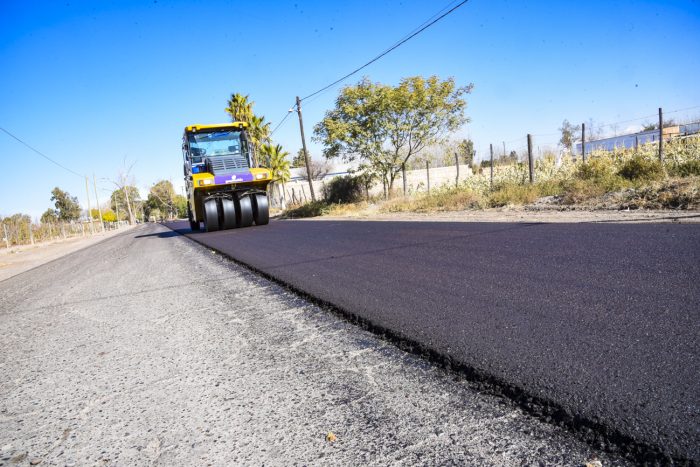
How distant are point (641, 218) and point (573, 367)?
670cm

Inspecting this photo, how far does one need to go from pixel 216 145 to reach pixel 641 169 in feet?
44.3

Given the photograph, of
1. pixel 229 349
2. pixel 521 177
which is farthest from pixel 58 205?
pixel 229 349

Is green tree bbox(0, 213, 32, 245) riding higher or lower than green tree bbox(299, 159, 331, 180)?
lower

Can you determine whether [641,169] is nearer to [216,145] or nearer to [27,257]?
[216,145]

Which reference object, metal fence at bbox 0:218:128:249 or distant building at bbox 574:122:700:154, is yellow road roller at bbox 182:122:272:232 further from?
metal fence at bbox 0:218:128:249

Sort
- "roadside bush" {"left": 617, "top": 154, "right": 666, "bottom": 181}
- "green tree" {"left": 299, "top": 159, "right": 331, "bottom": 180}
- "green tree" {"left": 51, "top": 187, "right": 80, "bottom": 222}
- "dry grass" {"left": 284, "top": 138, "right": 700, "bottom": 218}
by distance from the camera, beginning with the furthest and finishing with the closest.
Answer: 1. "green tree" {"left": 51, "top": 187, "right": 80, "bottom": 222}
2. "green tree" {"left": 299, "top": 159, "right": 331, "bottom": 180}
3. "roadside bush" {"left": 617, "top": 154, "right": 666, "bottom": 181}
4. "dry grass" {"left": 284, "top": 138, "right": 700, "bottom": 218}

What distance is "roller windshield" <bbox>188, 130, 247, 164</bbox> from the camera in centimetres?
1444

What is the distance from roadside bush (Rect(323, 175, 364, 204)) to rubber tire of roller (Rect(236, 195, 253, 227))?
10993 millimetres

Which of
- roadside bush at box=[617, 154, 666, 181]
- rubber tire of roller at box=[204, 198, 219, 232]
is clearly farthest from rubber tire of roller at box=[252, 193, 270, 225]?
roadside bush at box=[617, 154, 666, 181]

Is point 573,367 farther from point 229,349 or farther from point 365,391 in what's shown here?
point 229,349

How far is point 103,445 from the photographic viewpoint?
70.3 inches

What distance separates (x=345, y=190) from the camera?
27.0 meters

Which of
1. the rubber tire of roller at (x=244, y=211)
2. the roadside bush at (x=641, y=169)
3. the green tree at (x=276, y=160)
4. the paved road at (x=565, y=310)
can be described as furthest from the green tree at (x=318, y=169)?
the paved road at (x=565, y=310)

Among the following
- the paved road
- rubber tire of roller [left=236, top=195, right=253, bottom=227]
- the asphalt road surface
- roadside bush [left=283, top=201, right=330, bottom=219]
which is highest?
rubber tire of roller [left=236, top=195, right=253, bottom=227]
